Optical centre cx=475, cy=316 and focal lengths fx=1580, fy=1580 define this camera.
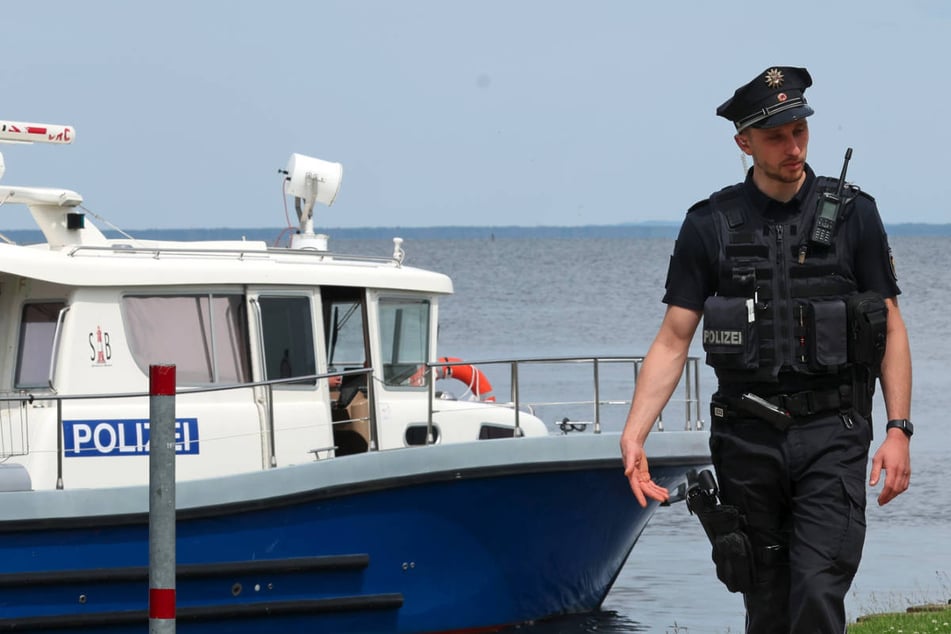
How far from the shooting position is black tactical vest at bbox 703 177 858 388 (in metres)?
4.64

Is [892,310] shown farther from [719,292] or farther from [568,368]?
[568,368]

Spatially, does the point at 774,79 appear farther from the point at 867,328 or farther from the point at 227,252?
the point at 227,252

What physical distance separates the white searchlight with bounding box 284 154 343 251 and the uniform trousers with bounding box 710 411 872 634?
19.2 ft

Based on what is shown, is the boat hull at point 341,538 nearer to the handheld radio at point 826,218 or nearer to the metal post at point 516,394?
the metal post at point 516,394

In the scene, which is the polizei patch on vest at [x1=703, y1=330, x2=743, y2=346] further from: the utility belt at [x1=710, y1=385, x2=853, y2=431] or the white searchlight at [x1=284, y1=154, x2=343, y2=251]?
the white searchlight at [x1=284, y1=154, x2=343, y2=251]

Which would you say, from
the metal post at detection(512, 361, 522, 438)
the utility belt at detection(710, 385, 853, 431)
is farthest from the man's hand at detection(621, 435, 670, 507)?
the metal post at detection(512, 361, 522, 438)

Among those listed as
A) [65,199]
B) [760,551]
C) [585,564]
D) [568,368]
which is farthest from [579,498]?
[568,368]

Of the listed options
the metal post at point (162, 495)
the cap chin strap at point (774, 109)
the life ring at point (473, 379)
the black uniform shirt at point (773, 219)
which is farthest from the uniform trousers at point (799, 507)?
the life ring at point (473, 379)

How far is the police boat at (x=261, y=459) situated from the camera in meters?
8.00

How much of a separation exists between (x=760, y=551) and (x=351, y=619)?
4235mm

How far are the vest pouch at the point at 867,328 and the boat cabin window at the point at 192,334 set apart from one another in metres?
4.83

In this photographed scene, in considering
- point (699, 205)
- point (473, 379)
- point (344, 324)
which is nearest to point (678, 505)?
point (473, 379)

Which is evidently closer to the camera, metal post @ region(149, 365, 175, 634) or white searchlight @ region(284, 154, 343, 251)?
metal post @ region(149, 365, 175, 634)

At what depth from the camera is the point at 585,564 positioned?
9.57m
